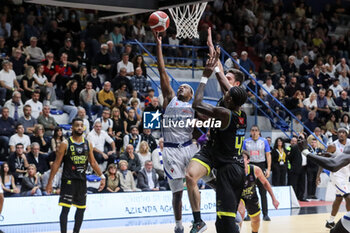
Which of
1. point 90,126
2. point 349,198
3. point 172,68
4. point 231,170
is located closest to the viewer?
point 231,170

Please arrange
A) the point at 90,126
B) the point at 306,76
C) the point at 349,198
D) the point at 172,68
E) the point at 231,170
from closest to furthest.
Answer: the point at 231,170, the point at 349,198, the point at 90,126, the point at 172,68, the point at 306,76

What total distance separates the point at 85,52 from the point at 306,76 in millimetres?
7861

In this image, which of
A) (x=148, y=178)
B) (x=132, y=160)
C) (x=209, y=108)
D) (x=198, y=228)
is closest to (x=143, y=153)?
(x=132, y=160)

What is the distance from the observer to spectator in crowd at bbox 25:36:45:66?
15664mm

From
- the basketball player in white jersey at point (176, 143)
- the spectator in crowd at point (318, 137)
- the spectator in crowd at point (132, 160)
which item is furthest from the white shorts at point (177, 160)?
the spectator in crowd at point (318, 137)

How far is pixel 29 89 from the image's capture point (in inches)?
584

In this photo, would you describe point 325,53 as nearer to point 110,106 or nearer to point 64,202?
point 110,106

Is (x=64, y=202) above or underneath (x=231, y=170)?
underneath

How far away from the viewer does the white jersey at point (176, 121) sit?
8.45 metres

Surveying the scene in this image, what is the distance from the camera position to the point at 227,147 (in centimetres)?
746

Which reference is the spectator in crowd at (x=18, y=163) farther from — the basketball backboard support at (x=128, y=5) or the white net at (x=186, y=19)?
the white net at (x=186, y=19)

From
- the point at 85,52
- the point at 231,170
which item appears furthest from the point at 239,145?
the point at 85,52

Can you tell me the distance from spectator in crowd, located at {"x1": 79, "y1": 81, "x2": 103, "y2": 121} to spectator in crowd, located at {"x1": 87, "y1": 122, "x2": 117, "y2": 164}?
38.0 inches

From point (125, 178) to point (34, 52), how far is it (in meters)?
4.49
